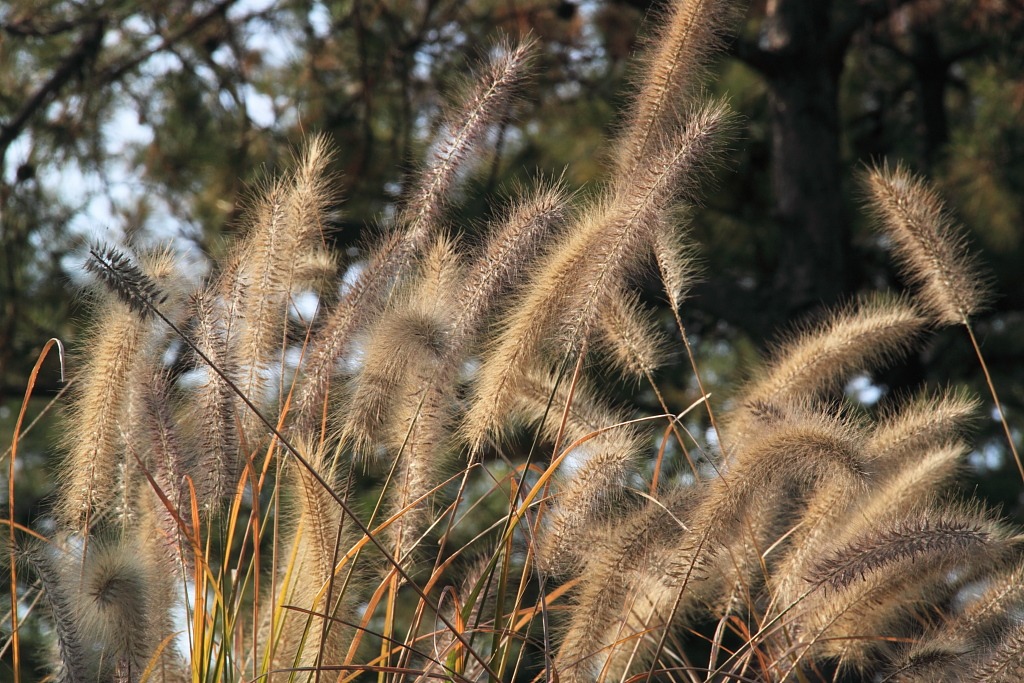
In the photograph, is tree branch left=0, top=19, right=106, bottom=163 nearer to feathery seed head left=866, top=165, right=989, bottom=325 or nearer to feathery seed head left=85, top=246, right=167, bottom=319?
feathery seed head left=85, top=246, right=167, bottom=319

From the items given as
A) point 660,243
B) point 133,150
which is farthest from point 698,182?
point 133,150

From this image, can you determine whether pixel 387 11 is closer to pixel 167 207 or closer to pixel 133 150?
pixel 167 207

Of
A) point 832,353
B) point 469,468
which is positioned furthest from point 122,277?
point 832,353

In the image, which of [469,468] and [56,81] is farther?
[56,81]

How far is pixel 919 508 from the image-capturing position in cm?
168

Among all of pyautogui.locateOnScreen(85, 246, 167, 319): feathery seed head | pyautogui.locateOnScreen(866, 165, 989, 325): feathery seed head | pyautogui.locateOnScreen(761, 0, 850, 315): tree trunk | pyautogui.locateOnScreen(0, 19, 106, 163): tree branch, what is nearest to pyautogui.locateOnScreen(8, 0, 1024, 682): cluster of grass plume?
pyautogui.locateOnScreen(85, 246, 167, 319): feathery seed head

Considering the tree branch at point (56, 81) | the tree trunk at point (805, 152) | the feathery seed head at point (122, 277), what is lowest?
the tree trunk at point (805, 152)

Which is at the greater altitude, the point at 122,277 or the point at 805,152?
the point at 122,277

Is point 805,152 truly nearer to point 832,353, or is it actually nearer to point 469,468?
point 832,353

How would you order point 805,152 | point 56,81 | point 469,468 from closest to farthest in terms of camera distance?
point 469,468
point 56,81
point 805,152

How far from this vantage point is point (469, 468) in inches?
59.8

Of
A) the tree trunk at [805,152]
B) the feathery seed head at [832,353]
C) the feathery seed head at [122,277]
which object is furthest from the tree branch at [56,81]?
the feathery seed head at [832,353]

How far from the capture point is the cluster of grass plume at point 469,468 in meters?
1.50

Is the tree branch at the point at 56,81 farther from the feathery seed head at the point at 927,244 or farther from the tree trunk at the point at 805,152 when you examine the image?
the feathery seed head at the point at 927,244
